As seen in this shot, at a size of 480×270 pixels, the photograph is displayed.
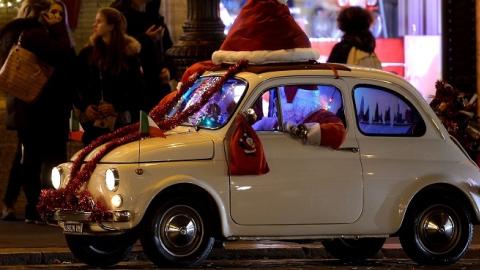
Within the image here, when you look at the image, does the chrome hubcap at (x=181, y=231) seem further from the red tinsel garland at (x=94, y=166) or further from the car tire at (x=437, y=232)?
the car tire at (x=437, y=232)

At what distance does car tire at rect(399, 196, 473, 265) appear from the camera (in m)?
10.8

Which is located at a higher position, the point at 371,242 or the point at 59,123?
the point at 59,123

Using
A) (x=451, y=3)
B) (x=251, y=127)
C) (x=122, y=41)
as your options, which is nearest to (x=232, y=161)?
(x=251, y=127)

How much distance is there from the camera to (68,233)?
1050 cm

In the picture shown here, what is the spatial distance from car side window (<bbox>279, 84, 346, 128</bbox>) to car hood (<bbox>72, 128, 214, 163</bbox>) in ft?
2.35

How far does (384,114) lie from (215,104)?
132 cm

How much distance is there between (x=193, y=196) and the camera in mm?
10289

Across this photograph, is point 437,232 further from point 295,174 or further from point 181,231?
point 181,231

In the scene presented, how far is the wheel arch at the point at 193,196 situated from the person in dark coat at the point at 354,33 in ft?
11.6

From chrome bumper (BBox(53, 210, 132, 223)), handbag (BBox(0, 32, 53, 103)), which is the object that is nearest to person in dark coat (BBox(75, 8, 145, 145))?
handbag (BBox(0, 32, 53, 103))

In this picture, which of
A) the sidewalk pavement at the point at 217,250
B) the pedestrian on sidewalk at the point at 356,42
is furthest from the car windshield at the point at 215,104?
the pedestrian on sidewalk at the point at 356,42

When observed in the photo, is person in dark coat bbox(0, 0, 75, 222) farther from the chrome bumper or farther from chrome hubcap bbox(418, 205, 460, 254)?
chrome hubcap bbox(418, 205, 460, 254)

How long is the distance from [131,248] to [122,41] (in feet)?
7.23

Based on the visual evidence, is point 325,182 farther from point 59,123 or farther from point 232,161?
point 59,123
